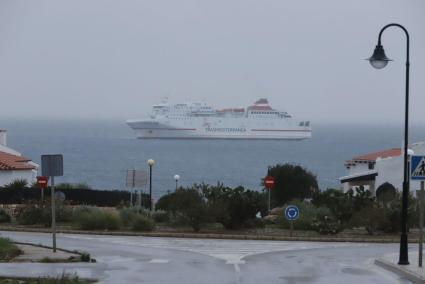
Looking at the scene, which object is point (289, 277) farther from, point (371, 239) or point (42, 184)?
point (42, 184)

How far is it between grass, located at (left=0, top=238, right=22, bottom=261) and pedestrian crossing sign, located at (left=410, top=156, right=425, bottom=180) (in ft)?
26.6

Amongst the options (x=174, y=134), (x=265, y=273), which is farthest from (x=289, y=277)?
(x=174, y=134)

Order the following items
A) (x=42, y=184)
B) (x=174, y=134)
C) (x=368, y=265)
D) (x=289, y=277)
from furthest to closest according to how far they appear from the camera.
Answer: (x=174, y=134) < (x=42, y=184) < (x=368, y=265) < (x=289, y=277)

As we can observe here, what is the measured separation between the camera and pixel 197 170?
4579 inches

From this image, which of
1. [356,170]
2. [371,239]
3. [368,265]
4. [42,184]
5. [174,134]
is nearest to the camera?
[368,265]

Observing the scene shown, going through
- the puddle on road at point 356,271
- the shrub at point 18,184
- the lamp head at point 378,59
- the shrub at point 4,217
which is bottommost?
the puddle on road at point 356,271

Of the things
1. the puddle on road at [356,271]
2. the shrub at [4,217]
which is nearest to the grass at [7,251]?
the puddle on road at [356,271]

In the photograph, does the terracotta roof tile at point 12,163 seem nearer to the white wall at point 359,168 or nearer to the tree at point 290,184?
the tree at point 290,184

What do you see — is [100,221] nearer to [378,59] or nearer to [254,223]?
[254,223]

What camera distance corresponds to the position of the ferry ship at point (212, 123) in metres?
189

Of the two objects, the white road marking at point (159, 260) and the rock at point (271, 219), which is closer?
the white road marking at point (159, 260)

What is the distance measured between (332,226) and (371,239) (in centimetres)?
180

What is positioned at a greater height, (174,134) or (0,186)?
(174,134)

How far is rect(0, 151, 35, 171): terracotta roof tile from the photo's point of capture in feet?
151
